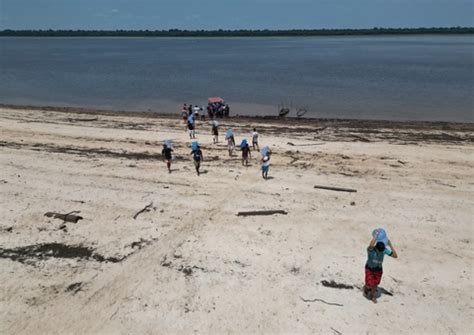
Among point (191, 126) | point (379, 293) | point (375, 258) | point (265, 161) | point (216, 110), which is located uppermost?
point (216, 110)

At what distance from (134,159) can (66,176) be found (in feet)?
10.3

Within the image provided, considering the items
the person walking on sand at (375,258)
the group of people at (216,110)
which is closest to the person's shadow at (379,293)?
the person walking on sand at (375,258)

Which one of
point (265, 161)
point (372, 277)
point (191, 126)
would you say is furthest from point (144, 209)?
point (191, 126)

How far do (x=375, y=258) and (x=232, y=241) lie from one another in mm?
3857

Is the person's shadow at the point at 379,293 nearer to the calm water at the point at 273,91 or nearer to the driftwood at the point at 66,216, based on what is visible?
the driftwood at the point at 66,216

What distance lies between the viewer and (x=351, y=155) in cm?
1819

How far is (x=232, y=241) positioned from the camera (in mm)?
10719

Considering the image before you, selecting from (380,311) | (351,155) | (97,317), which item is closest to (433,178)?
(351,155)

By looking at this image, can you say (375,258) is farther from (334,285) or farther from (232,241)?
(232,241)

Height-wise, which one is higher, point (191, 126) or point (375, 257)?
point (191, 126)

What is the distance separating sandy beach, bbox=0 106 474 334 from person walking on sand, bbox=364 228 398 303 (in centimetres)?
29

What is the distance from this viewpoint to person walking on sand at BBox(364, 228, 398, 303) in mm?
7914

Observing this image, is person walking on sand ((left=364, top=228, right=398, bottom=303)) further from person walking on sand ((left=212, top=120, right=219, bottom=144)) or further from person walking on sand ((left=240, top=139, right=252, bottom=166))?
person walking on sand ((left=212, top=120, right=219, bottom=144))

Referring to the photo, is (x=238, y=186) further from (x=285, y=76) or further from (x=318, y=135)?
(x=285, y=76)
